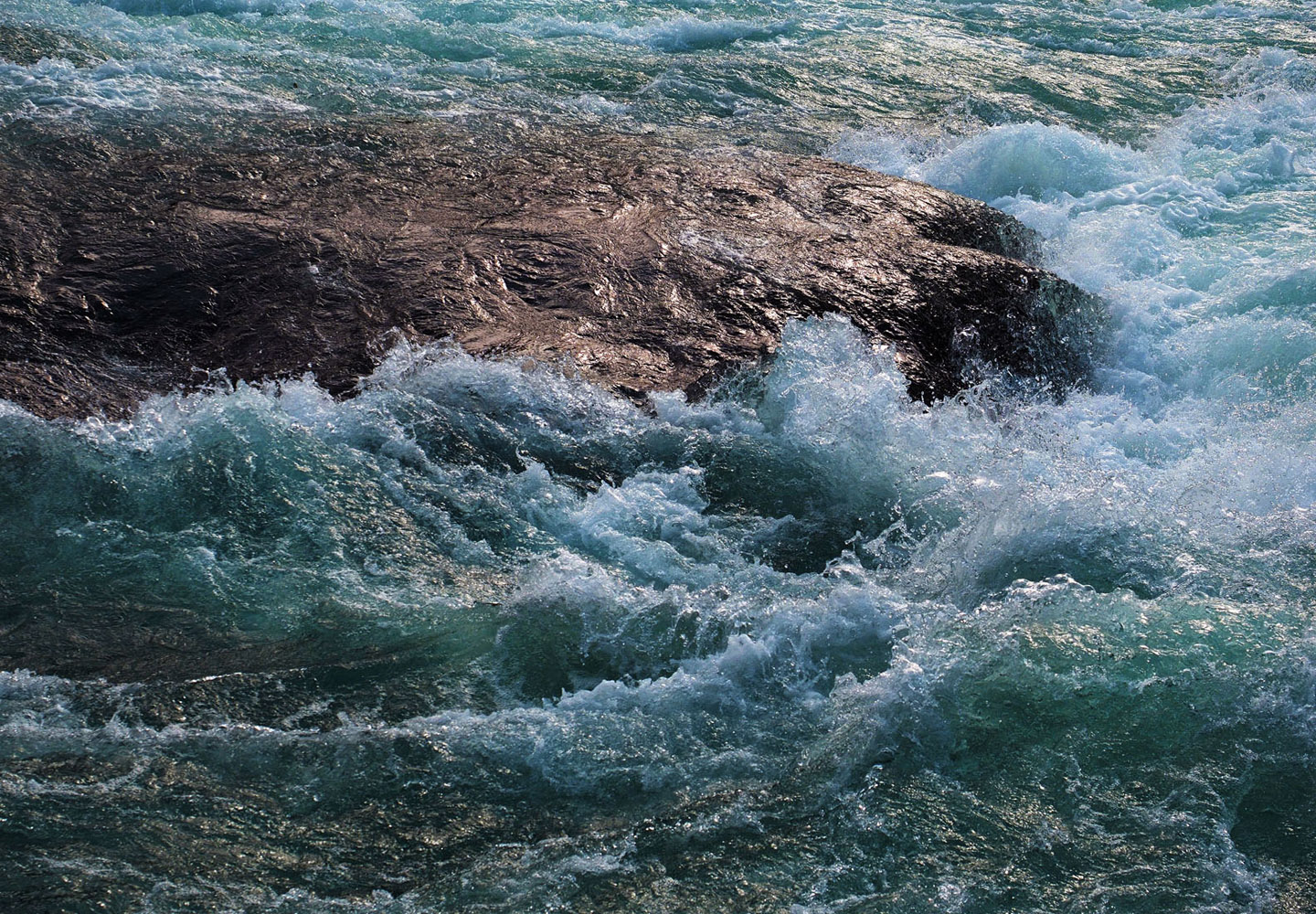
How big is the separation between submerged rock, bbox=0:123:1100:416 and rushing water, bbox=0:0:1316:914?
0.75ft

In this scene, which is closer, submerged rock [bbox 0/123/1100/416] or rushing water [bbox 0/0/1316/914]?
rushing water [bbox 0/0/1316/914]

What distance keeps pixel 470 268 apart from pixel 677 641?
2.30m

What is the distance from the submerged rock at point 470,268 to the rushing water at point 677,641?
229 mm

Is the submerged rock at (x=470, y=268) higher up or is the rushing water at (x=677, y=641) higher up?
the submerged rock at (x=470, y=268)

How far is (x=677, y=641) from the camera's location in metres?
3.50

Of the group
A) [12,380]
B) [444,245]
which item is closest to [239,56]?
[444,245]

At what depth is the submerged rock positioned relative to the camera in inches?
179

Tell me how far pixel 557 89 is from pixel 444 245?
3.11m

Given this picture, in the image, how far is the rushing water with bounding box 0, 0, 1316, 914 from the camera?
110 inches

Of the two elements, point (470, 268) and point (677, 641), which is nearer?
point (677, 641)

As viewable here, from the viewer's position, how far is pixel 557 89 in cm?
787

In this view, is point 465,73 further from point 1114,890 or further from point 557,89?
point 1114,890

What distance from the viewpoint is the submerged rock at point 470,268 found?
4.54 m

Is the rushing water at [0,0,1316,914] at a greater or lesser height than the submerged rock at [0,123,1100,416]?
lesser
